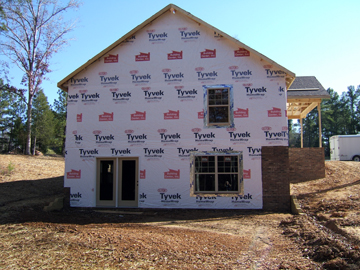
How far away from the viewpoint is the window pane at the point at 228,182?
11906 mm

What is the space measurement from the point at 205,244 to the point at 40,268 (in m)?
3.49

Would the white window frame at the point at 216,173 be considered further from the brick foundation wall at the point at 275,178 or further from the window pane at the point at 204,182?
the brick foundation wall at the point at 275,178

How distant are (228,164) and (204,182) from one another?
1.22m

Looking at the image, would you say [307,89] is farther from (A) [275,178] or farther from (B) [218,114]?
(A) [275,178]

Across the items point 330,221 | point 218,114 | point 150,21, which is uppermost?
point 150,21

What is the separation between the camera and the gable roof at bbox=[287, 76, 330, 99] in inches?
609

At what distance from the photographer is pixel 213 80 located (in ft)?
40.5

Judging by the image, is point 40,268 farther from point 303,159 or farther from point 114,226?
point 303,159

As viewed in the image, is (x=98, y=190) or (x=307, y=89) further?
(x=307, y=89)

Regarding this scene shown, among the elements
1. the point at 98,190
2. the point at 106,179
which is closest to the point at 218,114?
the point at 106,179

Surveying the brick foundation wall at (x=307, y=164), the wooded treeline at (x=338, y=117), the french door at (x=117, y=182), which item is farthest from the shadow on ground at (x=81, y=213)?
the wooded treeline at (x=338, y=117)

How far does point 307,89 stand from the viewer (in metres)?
16.4

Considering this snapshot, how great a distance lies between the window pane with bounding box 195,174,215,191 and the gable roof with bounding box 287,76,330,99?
681 centimetres

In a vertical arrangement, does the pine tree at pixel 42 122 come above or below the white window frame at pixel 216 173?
above
